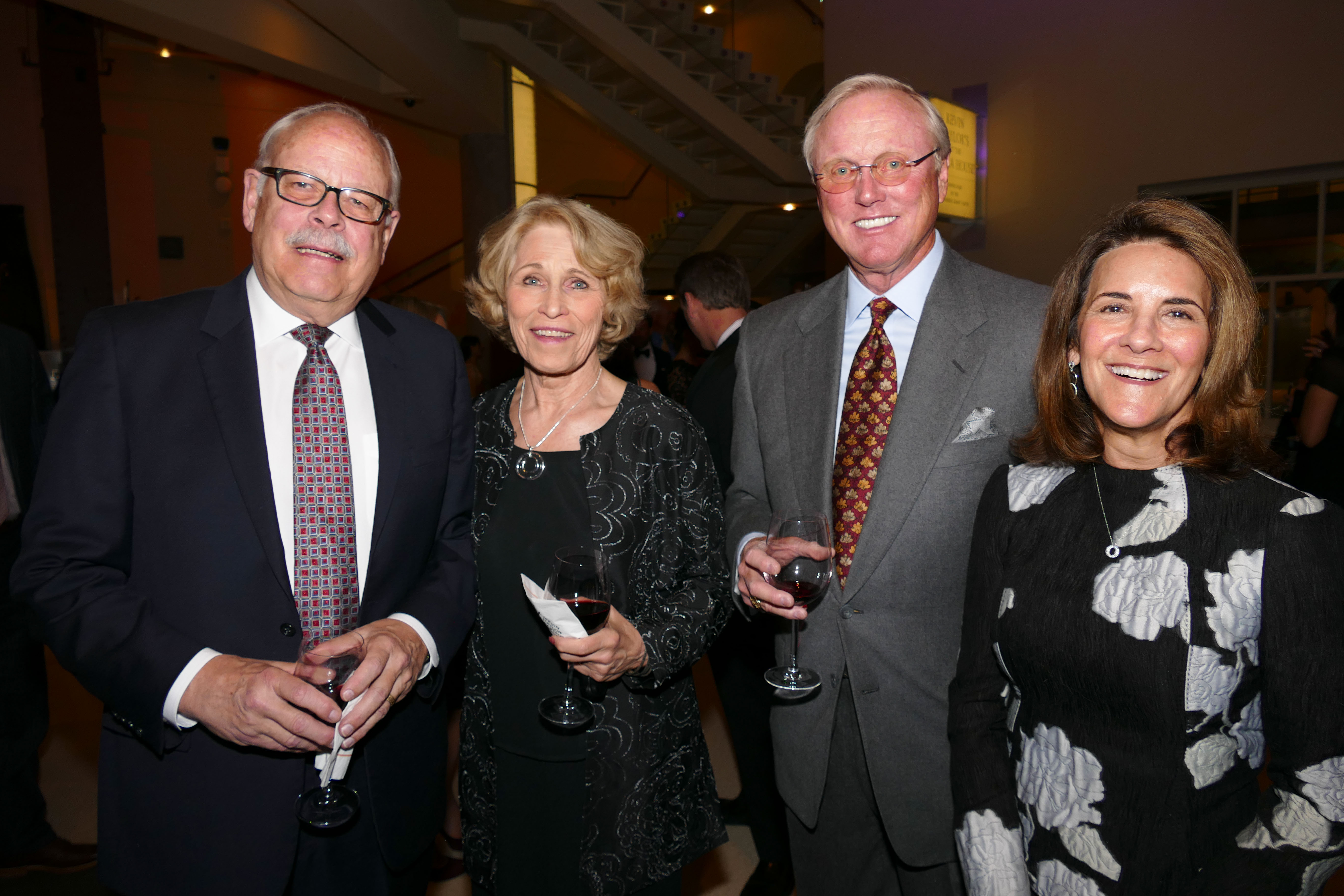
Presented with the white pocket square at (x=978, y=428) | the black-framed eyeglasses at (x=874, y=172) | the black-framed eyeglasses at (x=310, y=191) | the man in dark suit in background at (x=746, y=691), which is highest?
the black-framed eyeglasses at (x=874, y=172)

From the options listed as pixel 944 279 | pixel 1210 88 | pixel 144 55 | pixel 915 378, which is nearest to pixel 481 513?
pixel 915 378

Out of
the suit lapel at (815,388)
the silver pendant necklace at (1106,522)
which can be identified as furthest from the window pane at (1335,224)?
the silver pendant necklace at (1106,522)

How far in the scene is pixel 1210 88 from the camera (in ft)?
19.2

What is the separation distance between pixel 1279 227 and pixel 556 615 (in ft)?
21.4

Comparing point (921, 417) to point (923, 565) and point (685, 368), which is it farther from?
point (685, 368)

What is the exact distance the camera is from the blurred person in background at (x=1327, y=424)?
3672 mm

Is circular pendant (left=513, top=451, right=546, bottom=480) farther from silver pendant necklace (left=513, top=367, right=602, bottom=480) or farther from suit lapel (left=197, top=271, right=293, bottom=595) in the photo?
suit lapel (left=197, top=271, right=293, bottom=595)

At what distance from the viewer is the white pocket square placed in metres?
1.71

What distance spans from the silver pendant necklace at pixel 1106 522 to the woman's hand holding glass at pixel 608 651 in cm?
90

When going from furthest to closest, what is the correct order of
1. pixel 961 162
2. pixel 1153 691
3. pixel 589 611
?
pixel 961 162 → pixel 589 611 → pixel 1153 691

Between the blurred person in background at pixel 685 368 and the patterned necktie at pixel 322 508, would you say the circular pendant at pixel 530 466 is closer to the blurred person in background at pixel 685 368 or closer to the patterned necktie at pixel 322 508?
the patterned necktie at pixel 322 508

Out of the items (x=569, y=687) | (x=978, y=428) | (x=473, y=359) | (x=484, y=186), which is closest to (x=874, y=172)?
(x=978, y=428)

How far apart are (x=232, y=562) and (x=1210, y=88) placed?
689 centimetres

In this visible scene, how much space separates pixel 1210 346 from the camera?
4.56ft
